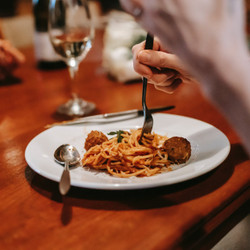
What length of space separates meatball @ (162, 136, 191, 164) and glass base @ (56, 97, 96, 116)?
55 cm

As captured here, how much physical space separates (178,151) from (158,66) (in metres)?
0.28

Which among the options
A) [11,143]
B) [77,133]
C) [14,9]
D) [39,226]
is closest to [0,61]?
[11,143]

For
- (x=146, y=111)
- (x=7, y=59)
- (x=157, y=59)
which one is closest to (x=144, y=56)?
(x=157, y=59)

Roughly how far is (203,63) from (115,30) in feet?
4.36

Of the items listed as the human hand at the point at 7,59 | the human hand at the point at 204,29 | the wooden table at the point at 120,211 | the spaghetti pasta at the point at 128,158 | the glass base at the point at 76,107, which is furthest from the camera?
the human hand at the point at 7,59

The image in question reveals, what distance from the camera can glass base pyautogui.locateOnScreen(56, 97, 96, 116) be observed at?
1.36 m

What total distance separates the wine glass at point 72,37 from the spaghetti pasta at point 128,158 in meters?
0.45

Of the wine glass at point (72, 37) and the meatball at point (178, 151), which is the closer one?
the meatball at point (178, 151)

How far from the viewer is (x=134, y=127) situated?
110 centimetres

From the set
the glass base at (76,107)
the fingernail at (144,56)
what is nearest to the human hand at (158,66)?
the fingernail at (144,56)

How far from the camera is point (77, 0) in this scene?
150 cm

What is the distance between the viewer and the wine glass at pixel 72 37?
1.41 m

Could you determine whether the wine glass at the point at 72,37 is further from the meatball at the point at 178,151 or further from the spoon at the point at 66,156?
the meatball at the point at 178,151

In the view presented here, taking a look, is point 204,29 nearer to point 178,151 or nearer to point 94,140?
point 178,151
